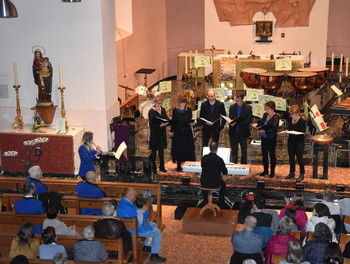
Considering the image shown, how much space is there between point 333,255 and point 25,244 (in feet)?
12.1

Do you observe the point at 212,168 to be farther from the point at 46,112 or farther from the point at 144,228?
the point at 46,112

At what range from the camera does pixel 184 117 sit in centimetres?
1205

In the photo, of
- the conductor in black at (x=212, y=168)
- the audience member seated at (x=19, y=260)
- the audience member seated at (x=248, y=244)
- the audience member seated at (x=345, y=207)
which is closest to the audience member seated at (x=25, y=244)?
the audience member seated at (x=19, y=260)

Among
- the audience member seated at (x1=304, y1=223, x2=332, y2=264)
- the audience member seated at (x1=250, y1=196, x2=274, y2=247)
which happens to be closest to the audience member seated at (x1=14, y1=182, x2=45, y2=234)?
the audience member seated at (x1=250, y1=196, x2=274, y2=247)

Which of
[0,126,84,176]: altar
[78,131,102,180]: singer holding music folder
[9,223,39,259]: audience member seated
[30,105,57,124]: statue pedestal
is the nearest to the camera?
[9,223,39,259]: audience member seated

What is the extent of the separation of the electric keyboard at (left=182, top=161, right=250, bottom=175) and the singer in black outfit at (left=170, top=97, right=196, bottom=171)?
0.43m

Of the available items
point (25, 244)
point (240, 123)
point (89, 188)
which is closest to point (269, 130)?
point (240, 123)

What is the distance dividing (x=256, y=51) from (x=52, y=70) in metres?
9.41

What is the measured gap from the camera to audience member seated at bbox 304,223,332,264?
763 centimetres

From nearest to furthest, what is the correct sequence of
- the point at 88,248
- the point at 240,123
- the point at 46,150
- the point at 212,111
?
the point at 88,248, the point at 240,123, the point at 212,111, the point at 46,150

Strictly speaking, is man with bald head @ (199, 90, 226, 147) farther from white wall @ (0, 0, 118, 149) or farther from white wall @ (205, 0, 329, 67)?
white wall @ (205, 0, 329, 67)

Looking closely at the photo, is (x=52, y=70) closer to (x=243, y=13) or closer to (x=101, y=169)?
(x=101, y=169)

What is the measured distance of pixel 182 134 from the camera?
39.9 ft

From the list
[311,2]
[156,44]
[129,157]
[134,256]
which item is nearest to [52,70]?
[129,157]
